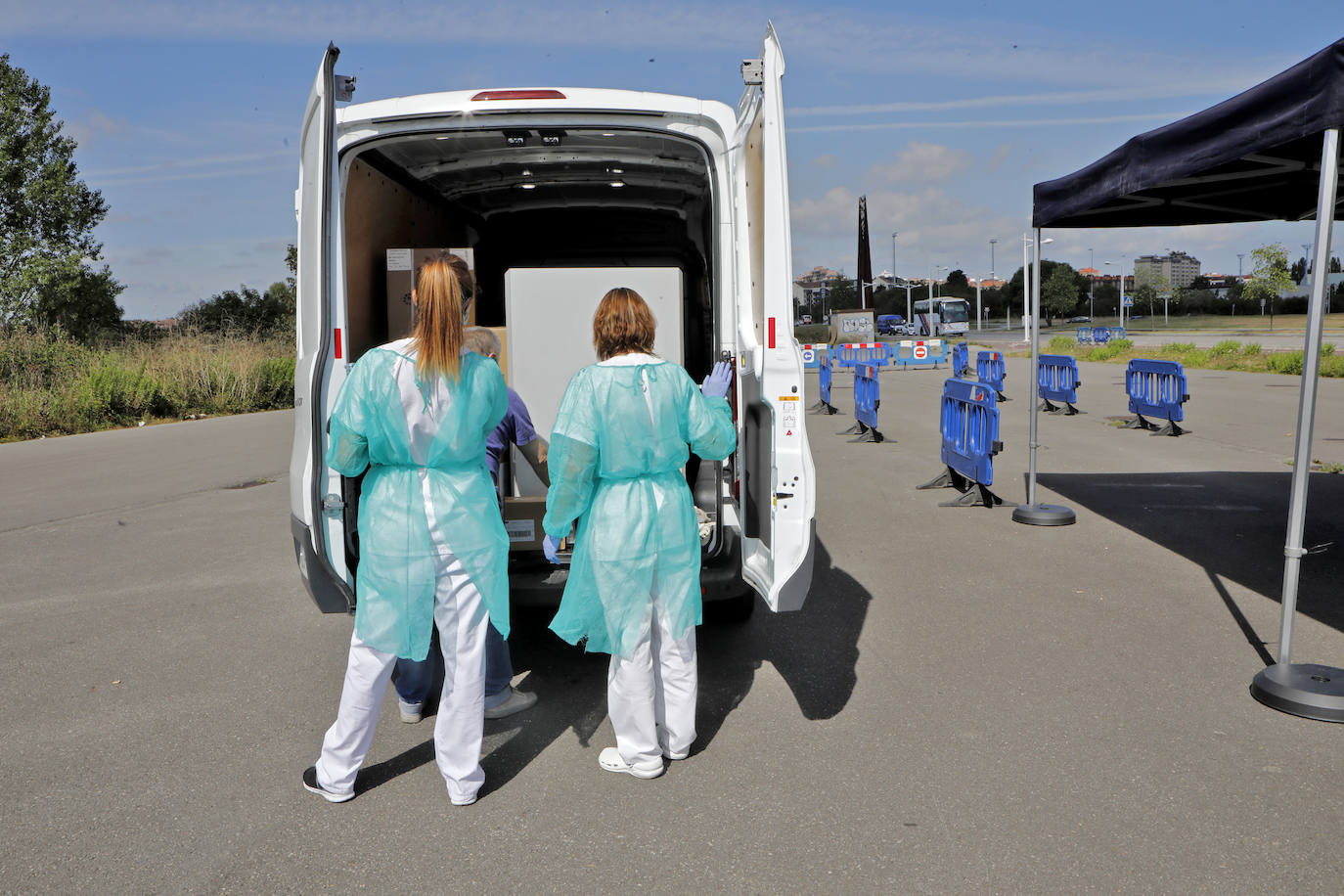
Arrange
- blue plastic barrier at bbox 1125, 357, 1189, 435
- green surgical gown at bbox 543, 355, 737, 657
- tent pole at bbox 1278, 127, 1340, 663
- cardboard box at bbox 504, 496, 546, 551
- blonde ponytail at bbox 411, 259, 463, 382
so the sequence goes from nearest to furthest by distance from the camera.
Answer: blonde ponytail at bbox 411, 259, 463, 382 → green surgical gown at bbox 543, 355, 737, 657 → tent pole at bbox 1278, 127, 1340, 663 → cardboard box at bbox 504, 496, 546, 551 → blue plastic barrier at bbox 1125, 357, 1189, 435

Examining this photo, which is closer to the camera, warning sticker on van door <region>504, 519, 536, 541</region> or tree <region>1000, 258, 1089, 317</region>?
warning sticker on van door <region>504, 519, 536, 541</region>

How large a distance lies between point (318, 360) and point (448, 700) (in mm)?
1374

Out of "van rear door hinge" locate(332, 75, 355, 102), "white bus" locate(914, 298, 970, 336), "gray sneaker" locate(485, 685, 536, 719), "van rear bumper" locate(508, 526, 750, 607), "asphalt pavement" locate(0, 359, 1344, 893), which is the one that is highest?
"white bus" locate(914, 298, 970, 336)

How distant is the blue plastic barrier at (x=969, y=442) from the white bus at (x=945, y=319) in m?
65.3

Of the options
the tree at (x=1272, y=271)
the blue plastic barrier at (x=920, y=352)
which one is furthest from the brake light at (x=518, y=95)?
the tree at (x=1272, y=271)

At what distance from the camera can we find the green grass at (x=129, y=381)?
17047 millimetres

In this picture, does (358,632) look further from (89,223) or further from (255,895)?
(89,223)

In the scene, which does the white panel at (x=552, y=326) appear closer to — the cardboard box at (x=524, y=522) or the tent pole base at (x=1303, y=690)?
the cardboard box at (x=524, y=522)

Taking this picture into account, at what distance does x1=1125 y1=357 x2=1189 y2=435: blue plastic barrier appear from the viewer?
13422 millimetres

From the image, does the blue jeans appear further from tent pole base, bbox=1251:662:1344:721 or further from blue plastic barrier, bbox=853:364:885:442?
blue plastic barrier, bbox=853:364:885:442

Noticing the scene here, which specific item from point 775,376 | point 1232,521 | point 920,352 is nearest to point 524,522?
point 775,376

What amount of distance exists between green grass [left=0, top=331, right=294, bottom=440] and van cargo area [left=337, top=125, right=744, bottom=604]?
13.0 metres

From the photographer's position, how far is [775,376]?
3.86m

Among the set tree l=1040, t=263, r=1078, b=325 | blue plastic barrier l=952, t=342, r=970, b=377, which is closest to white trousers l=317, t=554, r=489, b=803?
blue plastic barrier l=952, t=342, r=970, b=377
